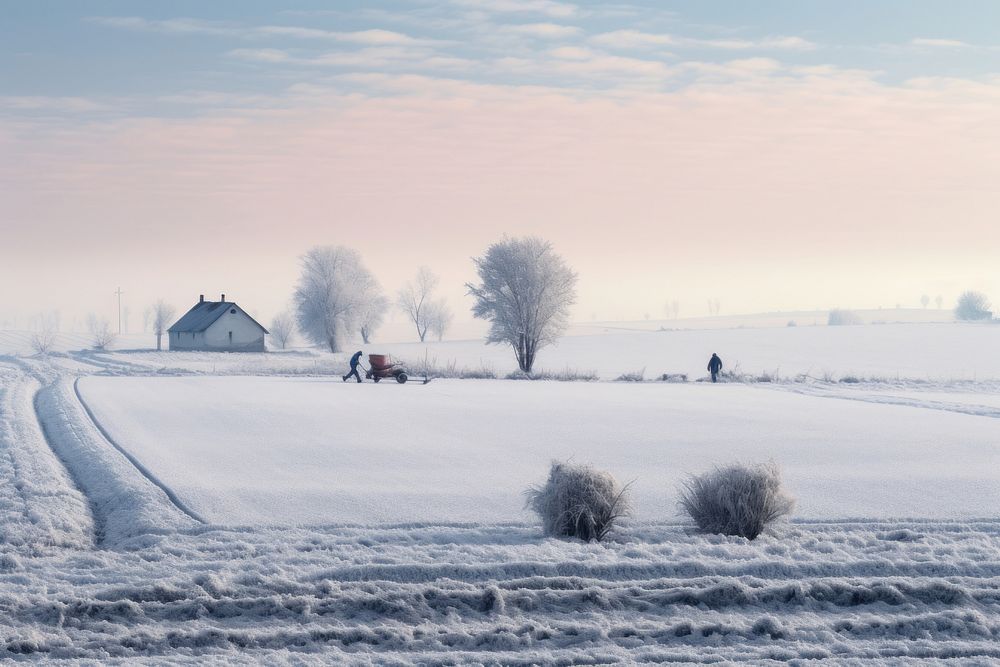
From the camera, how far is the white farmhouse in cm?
9338

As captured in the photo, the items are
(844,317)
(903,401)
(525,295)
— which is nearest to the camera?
(903,401)

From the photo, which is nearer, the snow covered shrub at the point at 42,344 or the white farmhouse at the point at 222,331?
the snow covered shrub at the point at 42,344

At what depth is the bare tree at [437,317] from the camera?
149125 millimetres

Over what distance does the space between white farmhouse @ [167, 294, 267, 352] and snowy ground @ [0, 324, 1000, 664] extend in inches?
2719

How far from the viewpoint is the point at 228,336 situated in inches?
3688

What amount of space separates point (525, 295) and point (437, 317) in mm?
86040

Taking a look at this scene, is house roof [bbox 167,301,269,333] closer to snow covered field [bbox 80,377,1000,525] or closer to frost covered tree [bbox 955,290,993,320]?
snow covered field [bbox 80,377,1000,525]

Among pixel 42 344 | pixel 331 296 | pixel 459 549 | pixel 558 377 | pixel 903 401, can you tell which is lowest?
pixel 459 549

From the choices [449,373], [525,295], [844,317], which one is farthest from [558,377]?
[844,317]

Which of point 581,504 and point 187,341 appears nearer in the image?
point 581,504

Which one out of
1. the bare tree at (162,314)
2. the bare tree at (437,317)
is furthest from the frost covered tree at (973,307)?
the bare tree at (162,314)

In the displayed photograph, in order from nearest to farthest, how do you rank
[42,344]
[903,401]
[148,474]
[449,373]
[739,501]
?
1. [739,501]
2. [148,474]
3. [903,401]
4. [449,373]
5. [42,344]

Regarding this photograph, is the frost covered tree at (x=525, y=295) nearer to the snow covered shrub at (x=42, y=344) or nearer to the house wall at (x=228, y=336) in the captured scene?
the house wall at (x=228, y=336)

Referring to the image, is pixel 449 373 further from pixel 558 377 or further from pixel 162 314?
pixel 162 314
